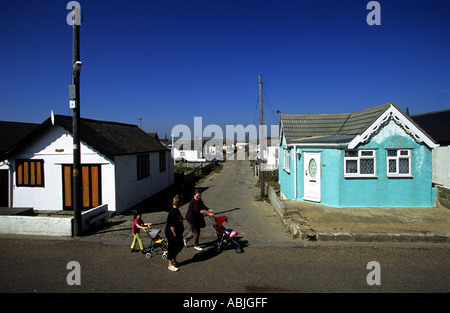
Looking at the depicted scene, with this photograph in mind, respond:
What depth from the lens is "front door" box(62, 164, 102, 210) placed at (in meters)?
11.9

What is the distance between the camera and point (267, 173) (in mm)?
25562

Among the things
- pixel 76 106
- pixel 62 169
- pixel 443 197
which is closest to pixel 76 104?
pixel 76 106

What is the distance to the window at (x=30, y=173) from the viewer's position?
1228 cm

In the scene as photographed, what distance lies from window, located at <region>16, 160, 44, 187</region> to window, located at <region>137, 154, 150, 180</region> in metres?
4.41

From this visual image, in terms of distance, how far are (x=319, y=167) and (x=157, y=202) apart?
8.92 metres

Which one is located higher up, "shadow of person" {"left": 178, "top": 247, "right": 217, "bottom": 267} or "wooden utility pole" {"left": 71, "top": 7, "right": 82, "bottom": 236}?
"wooden utility pole" {"left": 71, "top": 7, "right": 82, "bottom": 236}

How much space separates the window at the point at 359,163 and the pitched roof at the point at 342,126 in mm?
492

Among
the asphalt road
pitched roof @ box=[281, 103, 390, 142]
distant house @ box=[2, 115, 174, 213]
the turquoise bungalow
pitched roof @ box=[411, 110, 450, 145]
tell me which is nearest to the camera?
the asphalt road

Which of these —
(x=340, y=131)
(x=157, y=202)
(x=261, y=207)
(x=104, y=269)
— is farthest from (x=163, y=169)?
(x=104, y=269)

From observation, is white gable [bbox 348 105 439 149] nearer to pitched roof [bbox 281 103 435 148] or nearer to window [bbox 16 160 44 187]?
pitched roof [bbox 281 103 435 148]

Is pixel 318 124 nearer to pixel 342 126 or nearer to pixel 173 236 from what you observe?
pixel 342 126

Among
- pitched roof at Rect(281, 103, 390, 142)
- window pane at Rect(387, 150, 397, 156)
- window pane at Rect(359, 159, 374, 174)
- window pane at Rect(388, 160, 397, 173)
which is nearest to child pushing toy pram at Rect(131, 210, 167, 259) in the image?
window pane at Rect(359, 159, 374, 174)
